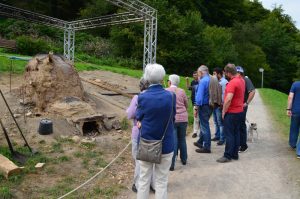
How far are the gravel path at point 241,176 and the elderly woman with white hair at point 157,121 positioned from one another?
1.10m

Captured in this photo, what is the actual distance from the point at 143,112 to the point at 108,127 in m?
6.04

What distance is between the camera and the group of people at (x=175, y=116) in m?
5.68

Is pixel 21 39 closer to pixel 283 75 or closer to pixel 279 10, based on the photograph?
pixel 283 75

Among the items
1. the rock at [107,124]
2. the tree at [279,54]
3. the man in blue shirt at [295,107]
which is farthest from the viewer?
the tree at [279,54]

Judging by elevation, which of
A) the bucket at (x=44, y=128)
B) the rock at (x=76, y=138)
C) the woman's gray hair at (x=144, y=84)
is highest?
the woman's gray hair at (x=144, y=84)

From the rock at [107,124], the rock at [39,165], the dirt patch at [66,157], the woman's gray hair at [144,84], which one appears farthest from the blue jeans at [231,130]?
the rock at [107,124]

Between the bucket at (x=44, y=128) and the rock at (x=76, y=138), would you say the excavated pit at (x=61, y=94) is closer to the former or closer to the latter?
the rock at (x=76, y=138)

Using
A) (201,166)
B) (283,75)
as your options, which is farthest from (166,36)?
(201,166)

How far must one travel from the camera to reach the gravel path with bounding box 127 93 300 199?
6.98m

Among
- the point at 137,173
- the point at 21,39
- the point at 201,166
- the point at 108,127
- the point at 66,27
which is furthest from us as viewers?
the point at 21,39

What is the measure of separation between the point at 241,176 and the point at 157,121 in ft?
9.74

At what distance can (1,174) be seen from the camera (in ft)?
23.4

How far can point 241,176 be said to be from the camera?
25.8ft

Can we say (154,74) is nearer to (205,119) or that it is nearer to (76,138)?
(205,119)
